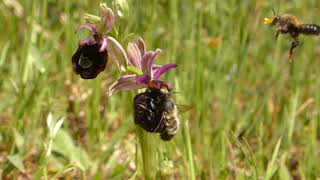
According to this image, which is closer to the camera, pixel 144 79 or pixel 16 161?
pixel 144 79

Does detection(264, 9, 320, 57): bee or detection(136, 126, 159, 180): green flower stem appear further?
detection(264, 9, 320, 57): bee

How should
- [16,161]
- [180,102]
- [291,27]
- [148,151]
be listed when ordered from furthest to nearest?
[180,102]
[291,27]
[16,161]
[148,151]

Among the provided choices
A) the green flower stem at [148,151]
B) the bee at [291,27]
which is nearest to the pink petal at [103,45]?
the green flower stem at [148,151]

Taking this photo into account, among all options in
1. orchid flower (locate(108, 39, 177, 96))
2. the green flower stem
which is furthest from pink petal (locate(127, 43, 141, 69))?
the green flower stem

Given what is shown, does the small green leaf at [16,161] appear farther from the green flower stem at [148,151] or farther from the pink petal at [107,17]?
the pink petal at [107,17]

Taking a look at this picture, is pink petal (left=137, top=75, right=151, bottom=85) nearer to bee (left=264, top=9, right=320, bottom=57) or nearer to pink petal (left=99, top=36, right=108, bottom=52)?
pink petal (left=99, top=36, right=108, bottom=52)

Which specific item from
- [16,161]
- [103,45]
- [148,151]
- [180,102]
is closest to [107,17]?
[103,45]

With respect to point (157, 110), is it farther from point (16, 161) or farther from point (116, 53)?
point (16, 161)
